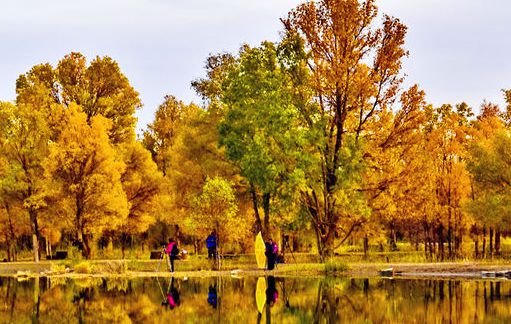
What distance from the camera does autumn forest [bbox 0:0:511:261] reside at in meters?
40.8

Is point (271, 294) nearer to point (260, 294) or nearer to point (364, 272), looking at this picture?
point (260, 294)

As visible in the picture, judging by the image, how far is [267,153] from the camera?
42125 mm

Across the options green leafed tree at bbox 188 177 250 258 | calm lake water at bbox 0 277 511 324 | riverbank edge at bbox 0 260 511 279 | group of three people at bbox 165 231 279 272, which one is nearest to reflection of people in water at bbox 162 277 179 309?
calm lake water at bbox 0 277 511 324

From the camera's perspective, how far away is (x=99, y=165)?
5438 centimetres

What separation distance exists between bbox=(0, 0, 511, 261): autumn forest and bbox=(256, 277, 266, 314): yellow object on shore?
9.71 m

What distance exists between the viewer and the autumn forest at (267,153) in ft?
134

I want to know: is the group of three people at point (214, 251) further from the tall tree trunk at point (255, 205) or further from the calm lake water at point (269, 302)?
the calm lake water at point (269, 302)

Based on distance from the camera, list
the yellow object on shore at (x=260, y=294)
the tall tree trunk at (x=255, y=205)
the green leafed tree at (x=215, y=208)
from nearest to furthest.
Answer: the yellow object on shore at (x=260, y=294)
the green leafed tree at (x=215, y=208)
the tall tree trunk at (x=255, y=205)

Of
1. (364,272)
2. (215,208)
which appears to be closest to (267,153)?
(215,208)

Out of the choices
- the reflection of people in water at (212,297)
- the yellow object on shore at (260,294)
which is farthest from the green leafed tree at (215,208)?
the reflection of people in water at (212,297)

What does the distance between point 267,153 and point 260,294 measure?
59.4 feet

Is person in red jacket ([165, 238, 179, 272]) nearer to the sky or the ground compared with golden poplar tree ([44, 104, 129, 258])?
nearer to the ground

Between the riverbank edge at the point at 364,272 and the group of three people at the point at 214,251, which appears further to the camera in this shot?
the group of three people at the point at 214,251

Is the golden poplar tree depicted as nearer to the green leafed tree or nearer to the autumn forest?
the autumn forest
